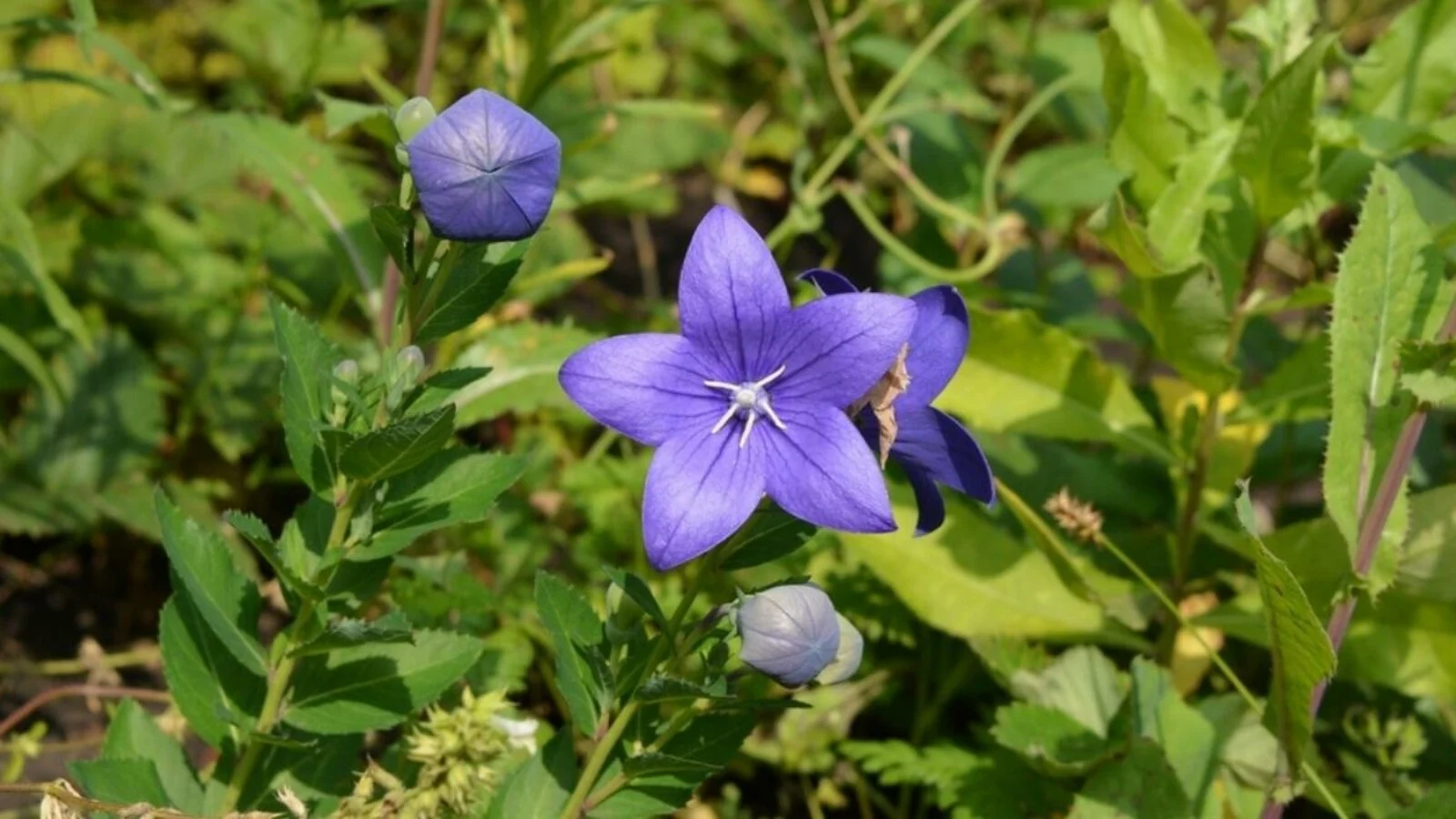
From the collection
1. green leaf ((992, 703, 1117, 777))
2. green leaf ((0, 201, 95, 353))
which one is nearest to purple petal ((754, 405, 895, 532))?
green leaf ((992, 703, 1117, 777))

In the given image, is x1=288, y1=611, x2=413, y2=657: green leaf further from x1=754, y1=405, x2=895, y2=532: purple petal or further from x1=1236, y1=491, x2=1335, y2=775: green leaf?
x1=1236, y1=491, x2=1335, y2=775: green leaf

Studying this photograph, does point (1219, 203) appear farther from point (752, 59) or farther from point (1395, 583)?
point (752, 59)

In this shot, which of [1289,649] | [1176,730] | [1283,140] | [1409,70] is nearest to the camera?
[1289,649]

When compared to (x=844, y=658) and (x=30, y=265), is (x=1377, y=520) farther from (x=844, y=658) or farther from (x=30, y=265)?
(x=30, y=265)

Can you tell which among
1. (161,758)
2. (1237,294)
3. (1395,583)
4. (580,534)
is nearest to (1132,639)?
(1395,583)

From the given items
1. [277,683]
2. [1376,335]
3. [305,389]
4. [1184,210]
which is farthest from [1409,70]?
[277,683]

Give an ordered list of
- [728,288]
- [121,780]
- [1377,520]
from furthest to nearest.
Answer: [1377,520] → [121,780] → [728,288]

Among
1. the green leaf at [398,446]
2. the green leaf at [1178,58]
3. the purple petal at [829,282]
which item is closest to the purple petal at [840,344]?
the purple petal at [829,282]
